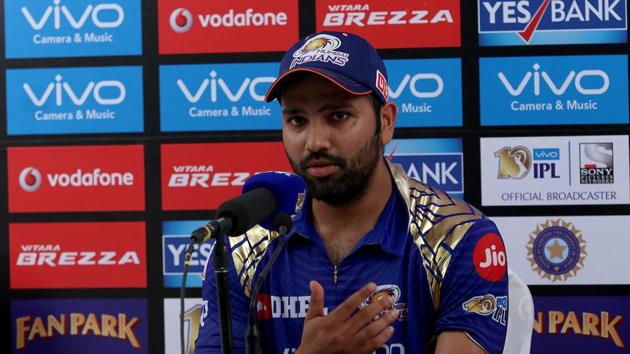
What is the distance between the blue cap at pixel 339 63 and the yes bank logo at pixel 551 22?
121 cm

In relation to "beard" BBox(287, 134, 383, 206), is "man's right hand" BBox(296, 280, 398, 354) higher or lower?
lower

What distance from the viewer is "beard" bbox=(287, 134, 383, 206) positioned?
1.12m

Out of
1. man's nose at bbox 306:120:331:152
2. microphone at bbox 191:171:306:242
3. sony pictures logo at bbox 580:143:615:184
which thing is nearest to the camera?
microphone at bbox 191:171:306:242

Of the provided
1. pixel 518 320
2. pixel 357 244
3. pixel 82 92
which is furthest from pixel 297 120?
pixel 82 92

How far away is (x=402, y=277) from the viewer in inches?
45.7

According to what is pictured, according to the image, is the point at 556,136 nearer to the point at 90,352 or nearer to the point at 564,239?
the point at 564,239

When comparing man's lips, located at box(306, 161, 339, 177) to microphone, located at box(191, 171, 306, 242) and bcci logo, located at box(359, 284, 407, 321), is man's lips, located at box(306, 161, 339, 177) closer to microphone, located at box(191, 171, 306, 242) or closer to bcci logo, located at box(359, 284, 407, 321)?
microphone, located at box(191, 171, 306, 242)

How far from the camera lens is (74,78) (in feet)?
7.89

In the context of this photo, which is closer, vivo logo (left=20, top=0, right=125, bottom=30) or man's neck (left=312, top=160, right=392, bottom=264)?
man's neck (left=312, top=160, right=392, bottom=264)

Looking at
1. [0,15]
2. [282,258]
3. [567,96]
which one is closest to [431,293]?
[282,258]

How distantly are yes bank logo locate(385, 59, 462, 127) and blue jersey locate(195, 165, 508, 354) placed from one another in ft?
3.59

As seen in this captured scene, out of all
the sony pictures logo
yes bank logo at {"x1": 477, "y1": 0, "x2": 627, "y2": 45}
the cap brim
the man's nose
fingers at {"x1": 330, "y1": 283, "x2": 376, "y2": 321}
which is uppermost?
yes bank logo at {"x1": 477, "y1": 0, "x2": 627, "y2": 45}

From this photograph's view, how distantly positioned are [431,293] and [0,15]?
193 centimetres

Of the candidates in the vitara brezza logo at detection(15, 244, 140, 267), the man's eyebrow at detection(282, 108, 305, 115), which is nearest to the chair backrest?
the man's eyebrow at detection(282, 108, 305, 115)
